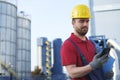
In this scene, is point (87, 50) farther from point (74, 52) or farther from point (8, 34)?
point (8, 34)

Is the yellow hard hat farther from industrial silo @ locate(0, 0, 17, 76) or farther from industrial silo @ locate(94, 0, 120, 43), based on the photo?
industrial silo @ locate(0, 0, 17, 76)

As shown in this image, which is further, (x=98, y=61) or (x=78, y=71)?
A: (x=78, y=71)

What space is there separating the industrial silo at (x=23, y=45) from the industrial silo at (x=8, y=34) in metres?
1.94

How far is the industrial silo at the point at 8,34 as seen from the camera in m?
42.7

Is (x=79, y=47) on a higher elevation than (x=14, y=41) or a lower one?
lower

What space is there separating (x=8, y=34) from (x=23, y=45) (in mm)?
4687

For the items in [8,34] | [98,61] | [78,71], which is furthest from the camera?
[8,34]

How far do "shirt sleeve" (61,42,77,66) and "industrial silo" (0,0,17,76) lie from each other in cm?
3875

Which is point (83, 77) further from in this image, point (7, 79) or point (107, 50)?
point (7, 79)

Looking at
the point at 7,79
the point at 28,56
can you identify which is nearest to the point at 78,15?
the point at 7,79

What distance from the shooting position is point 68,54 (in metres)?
2.52

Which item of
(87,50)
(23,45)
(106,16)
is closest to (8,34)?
(23,45)

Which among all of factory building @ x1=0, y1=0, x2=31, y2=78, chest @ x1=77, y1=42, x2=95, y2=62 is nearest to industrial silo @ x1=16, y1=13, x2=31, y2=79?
factory building @ x1=0, y1=0, x2=31, y2=78

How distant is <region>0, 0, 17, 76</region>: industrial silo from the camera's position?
42688mm
